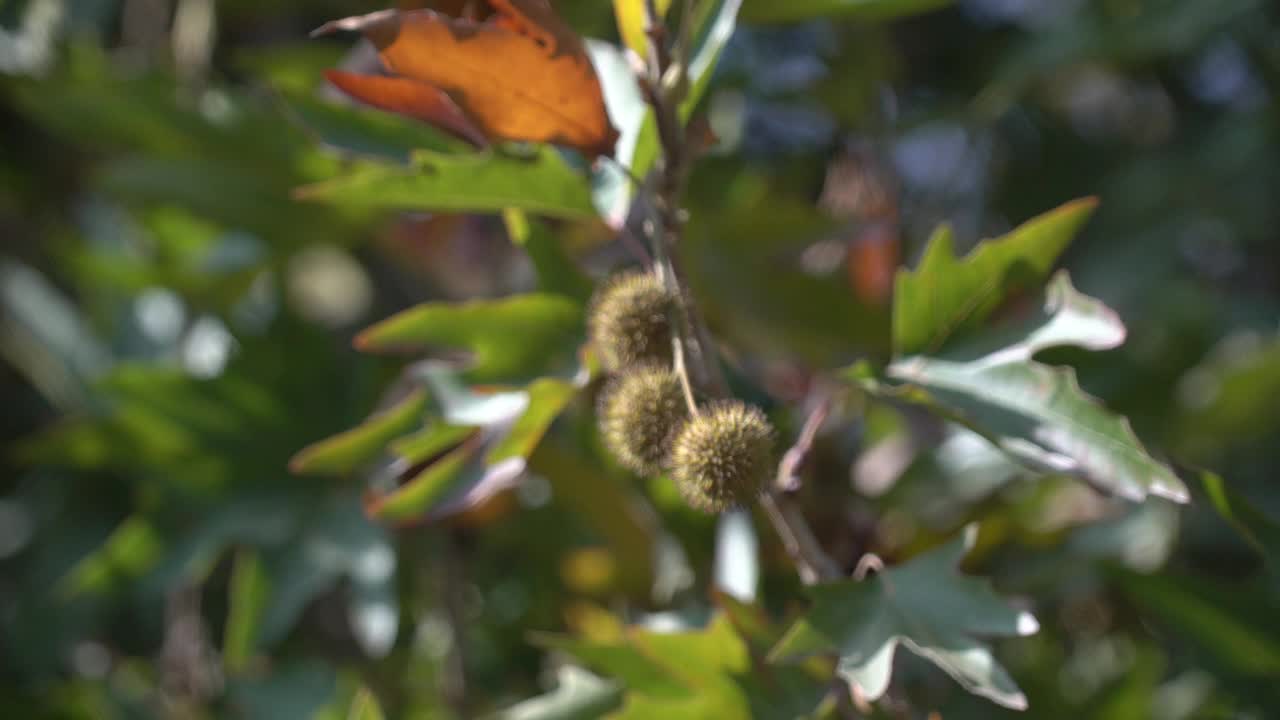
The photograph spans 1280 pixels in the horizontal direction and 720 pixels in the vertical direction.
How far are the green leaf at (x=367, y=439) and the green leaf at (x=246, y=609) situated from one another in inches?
17.7

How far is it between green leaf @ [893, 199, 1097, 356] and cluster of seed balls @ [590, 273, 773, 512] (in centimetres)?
16

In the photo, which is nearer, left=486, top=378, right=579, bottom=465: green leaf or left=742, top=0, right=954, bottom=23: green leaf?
left=486, top=378, right=579, bottom=465: green leaf

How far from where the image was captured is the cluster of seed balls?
1.02 metres

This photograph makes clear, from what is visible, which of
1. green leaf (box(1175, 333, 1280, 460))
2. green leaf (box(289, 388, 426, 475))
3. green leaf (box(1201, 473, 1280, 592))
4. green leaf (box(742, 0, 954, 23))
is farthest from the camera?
green leaf (box(1175, 333, 1280, 460))

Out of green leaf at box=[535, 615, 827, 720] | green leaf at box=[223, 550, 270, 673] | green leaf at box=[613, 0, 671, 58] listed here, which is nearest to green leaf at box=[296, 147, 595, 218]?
green leaf at box=[613, 0, 671, 58]

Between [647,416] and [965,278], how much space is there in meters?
0.30

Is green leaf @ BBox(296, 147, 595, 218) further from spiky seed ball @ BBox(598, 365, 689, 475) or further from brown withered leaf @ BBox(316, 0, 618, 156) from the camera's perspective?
spiky seed ball @ BBox(598, 365, 689, 475)

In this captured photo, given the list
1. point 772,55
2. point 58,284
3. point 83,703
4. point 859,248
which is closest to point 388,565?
point 83,703

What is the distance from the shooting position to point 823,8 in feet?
4.31

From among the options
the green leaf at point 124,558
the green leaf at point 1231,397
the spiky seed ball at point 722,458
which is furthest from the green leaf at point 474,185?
the green leaf at point 1231,397

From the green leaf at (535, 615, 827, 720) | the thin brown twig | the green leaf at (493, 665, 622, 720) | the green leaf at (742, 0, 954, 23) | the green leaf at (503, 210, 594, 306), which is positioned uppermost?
the green leaf at (742, 0, 954, 23)

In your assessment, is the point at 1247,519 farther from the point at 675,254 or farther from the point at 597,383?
the point at 597,383

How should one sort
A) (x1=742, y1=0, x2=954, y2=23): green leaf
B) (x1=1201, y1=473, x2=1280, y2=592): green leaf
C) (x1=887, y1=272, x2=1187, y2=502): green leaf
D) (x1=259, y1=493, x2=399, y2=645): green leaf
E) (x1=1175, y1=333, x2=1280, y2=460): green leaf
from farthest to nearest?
(x1=1175, y1=333, x2=1280, y2=460): green leaf, (x1=259, y1=493, x2=399, y2=645): green leaf, (x1=742, y1=0, x2=954, y2=23): green leaf, (x1=1201, y1=473, x2=1280, y2=592): green leaf, (x1=887, y1=272, x2=1187, y2=502): green leaf

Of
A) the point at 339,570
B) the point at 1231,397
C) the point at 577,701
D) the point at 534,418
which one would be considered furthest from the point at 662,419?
the point at 1231,397
